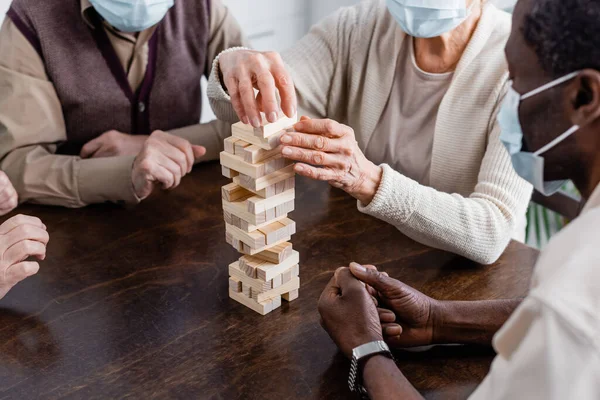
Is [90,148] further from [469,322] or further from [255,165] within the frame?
[469,322]

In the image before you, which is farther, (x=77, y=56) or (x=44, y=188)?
(x=77, y=56)

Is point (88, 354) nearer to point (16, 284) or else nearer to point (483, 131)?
point (16, 284)

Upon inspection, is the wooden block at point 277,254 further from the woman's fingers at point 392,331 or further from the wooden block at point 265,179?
the woman's fingers at point 392,331

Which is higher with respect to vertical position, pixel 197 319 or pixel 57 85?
pixel 57 85

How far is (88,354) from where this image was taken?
1.31 meters

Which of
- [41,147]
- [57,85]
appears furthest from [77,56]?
[41,147]

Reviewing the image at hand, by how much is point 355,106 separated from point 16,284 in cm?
113

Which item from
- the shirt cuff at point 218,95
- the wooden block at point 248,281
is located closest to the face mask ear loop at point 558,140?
the wooden block at point 248,281

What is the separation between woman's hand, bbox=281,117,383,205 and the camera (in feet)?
4.51

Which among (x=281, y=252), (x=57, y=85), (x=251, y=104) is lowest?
(x=281, y=252)

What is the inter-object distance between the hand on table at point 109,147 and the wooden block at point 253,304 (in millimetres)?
787

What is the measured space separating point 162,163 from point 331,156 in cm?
56

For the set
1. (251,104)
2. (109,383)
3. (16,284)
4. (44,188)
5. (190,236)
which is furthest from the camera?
(44,188)

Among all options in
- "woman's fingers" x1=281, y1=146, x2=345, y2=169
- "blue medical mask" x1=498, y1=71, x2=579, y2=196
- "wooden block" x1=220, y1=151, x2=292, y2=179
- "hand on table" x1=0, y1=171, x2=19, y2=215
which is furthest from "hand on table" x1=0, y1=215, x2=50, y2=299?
"blue medical mask" x1=498, y1=71, x2=579, y2=196
